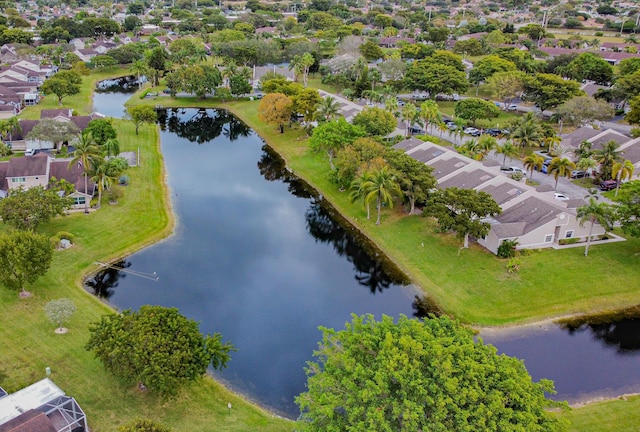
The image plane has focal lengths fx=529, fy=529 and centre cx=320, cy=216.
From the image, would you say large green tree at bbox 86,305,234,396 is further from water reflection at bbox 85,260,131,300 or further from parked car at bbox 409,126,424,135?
parked car at bbox 409,126,424,135

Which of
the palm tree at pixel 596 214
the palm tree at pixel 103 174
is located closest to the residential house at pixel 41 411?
the palm tree at pixel 103 174

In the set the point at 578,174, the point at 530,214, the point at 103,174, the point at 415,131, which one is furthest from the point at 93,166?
the point at 578,174

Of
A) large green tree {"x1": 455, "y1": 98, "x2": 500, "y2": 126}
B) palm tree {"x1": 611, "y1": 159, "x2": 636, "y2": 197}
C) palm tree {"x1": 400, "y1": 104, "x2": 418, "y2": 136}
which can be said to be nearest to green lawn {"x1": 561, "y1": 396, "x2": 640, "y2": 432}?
palm tree {"x1": 611, "y1": 159, "x2": 636, "y2": 197}

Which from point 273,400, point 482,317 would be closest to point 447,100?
point 482,317

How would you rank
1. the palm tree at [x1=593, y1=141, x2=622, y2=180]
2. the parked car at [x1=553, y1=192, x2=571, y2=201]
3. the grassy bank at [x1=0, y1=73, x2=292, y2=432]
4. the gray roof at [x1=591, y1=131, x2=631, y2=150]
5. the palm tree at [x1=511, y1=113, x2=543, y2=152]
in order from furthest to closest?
the gray roof at [x1=591, y1=131, x2=631, y2=150] → the palm tree at [x1=511, y1=113, x2=543, y2=152] → the palm tree at [x1=593, y1=141, x2=622, y2=180] → the parked car at [x1=553, y1=192, x2=571, y2=201] → the grassy bank at [x1=0, y1=73, x2=292, y2=432]

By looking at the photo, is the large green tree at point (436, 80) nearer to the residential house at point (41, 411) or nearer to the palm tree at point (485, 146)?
the palm tree at point (485, 146)
